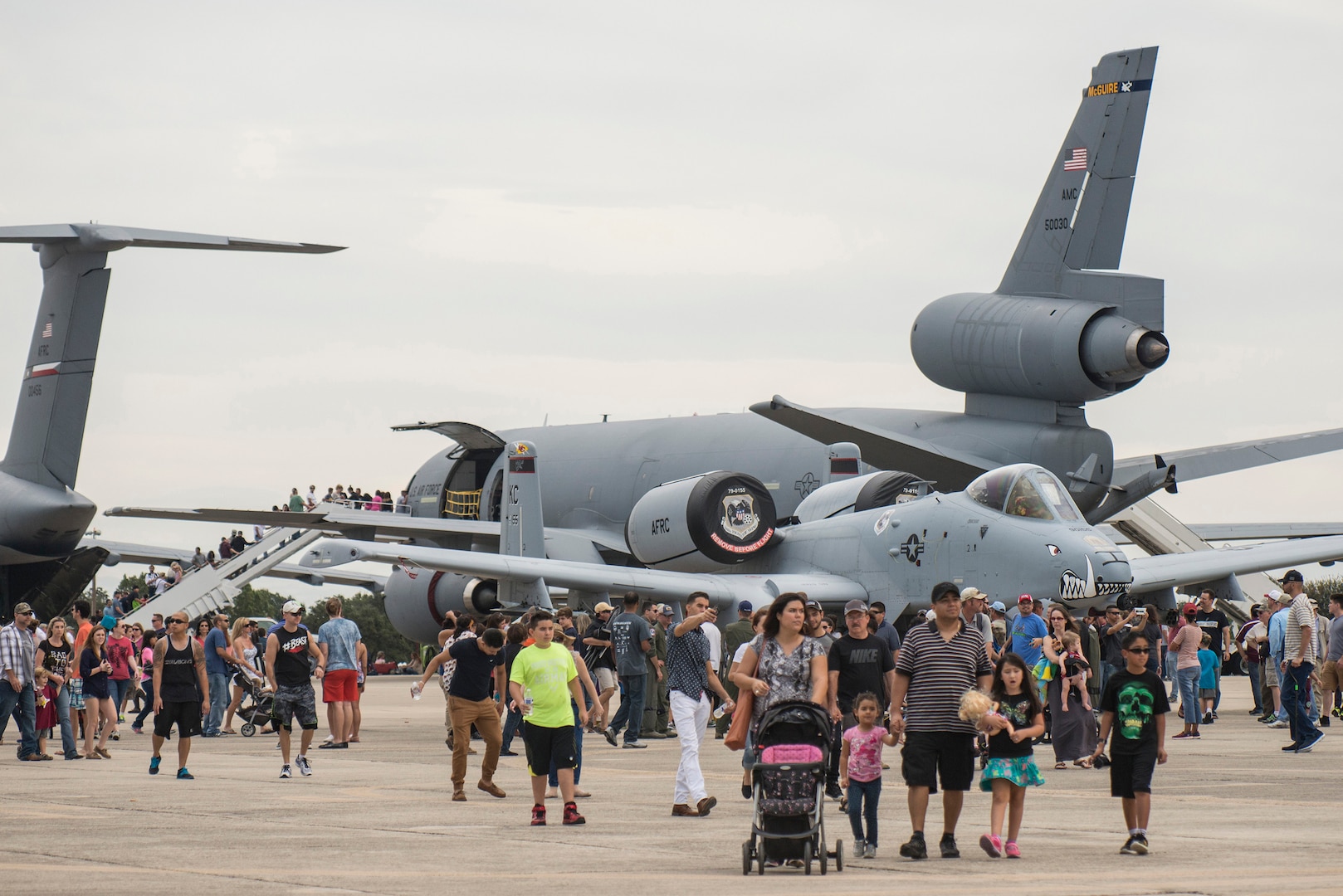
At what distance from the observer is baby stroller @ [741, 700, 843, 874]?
876 centimetres

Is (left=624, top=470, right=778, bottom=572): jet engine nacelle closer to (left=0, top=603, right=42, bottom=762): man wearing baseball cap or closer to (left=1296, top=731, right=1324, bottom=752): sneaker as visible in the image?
(left=1296, top=731, right=1324, bottom=752): sneaker

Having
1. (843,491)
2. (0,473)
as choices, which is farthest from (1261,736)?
(0,473)

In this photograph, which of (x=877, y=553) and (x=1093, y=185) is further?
(x=1093, y=185)

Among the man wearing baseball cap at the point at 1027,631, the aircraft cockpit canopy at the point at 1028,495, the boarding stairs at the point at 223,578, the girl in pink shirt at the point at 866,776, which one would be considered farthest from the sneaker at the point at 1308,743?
the boarding stairs at the point at 223,578

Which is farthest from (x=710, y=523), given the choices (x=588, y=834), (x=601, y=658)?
(x=588, y=834)

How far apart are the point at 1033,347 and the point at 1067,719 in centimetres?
1534

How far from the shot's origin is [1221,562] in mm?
23078

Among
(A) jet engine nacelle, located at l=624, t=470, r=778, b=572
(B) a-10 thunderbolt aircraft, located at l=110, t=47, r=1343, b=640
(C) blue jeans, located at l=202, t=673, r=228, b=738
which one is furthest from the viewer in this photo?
(B) a-10 thunderbolt aircraft, located at l=110, t=47, r=1343, b=640

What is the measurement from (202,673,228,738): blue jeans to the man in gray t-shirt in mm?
5597

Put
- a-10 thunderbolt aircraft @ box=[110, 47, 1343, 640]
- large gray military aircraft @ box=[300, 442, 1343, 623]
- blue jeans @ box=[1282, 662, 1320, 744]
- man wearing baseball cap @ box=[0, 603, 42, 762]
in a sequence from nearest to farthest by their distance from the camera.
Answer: blue jeans @ box=[1282, 662, 1320, 744] < man wearing baseball cap @ box=[0, 603, 42, 762] < large gray military aircraft @ box=[300, 442, 1343, 623] < a-10 thunderbolt aircraft @ box=[110, 47, 1343, 640]

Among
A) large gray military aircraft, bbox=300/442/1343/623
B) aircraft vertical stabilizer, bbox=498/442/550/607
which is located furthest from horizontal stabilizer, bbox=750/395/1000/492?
aircraft vertical stabilizer, bbox=498/442/550/607

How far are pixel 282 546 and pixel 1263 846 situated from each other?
2969cm

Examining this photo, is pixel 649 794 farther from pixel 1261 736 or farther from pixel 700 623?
pixel 1261 736

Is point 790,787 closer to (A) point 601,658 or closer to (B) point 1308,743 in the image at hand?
(B) point 1308,743
